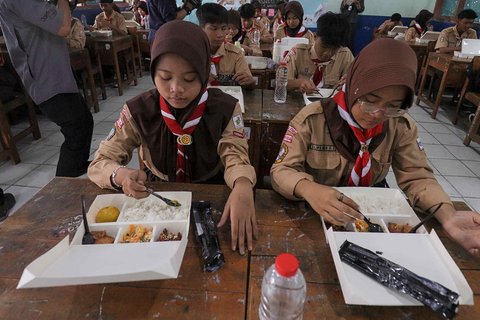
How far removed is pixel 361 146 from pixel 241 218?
22.2 inches

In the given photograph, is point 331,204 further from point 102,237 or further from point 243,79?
point 243,79

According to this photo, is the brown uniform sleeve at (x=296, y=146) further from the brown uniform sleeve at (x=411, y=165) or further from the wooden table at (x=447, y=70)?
the wooden table at (x=447, y=70)

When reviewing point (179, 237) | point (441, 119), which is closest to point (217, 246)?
point (179, 237)

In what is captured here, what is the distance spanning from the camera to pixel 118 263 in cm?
73

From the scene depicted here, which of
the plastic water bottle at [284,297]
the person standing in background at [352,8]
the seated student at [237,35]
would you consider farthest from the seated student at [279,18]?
the plastic water bottle at [284,297]

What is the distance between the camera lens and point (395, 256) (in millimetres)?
794

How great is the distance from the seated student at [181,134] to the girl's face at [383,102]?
0.45 m

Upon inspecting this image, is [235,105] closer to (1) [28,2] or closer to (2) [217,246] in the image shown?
(2) [217,246]

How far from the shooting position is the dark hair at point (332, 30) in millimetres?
2340

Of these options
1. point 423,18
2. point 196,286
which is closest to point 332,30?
point 196,286

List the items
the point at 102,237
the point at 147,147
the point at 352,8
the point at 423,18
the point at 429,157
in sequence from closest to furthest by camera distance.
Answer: the point at 102,237 → the point at 147,147 → the point at 429,157 → the point at 423,18 → the point at 352,8

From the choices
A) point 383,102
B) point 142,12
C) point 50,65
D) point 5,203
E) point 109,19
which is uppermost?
point 142,12

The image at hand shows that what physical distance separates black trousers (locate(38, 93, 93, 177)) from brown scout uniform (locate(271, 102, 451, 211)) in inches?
71.9

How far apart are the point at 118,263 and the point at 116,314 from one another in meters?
0.11
